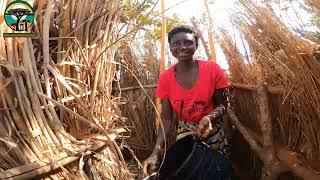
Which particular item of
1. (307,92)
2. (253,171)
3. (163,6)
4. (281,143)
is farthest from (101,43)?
(253,171)

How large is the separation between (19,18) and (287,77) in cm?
117

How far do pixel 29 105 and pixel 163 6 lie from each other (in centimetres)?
198

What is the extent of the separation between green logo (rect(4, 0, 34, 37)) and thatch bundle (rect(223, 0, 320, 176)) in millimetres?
1035

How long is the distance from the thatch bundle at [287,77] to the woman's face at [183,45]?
1.00 ft

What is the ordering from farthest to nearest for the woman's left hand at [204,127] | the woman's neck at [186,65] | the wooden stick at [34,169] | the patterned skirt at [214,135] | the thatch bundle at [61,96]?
the woman's neck at [186,65] → the patterned skirt at [214,135] → the woman's left hand at [204,127] → the thatch bundle at [61,96] → the wooden stick at [34,169]

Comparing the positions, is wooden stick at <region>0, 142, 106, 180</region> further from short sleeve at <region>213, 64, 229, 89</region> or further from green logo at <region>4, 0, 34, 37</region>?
short sleeve at <region>213, 64, 229, 89</region>

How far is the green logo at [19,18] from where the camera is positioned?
1439mm

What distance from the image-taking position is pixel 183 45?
1.96 meters


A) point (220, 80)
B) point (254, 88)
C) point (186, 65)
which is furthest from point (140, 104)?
point (220, 80)

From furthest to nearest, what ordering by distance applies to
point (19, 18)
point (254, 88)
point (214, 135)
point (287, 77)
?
point (254, 88) < point (214, 135) < point (287, 77) < point (19, 18)

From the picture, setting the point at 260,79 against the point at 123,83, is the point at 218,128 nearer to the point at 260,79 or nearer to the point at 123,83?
the point at 260,79

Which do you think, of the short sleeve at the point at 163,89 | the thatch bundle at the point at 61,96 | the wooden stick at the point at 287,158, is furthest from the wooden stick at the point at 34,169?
the wooden stick at the point at 287,158

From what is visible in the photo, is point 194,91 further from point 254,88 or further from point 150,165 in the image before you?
point 254,88

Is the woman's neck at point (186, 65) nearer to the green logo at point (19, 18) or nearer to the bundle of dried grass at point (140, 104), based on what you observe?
the green logo at point (19, 18)
